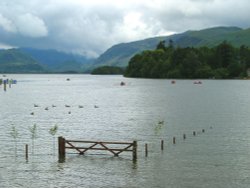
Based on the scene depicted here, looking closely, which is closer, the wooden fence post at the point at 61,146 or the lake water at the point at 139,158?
the lake water at the point at 139,158

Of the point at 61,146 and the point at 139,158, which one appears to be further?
the point at 61,146

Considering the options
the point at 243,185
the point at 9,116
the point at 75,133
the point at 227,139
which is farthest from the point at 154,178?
the point at 9,116

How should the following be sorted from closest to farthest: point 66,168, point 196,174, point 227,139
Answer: point 196,174, point 66,168, point 227,139

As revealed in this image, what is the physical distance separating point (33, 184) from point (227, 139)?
36.3 m

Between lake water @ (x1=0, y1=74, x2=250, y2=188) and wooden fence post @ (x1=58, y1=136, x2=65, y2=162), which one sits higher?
wooden fence post @ (x1=58, y1=136, x2=65, y2=162)

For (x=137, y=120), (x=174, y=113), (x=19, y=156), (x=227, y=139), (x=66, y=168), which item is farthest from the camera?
(x=174, y=113)

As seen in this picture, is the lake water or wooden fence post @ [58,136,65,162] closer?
the lake water

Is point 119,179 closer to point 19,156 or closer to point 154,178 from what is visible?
point 154,178

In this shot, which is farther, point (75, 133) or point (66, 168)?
point (75, 133)

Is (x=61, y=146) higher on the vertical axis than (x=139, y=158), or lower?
higher

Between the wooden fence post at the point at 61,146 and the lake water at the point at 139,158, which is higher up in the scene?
the wooden fence post at the point at 61,146

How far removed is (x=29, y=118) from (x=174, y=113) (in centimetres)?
3732

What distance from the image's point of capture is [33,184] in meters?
43.2

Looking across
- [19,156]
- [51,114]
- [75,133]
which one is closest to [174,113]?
[51,114]
